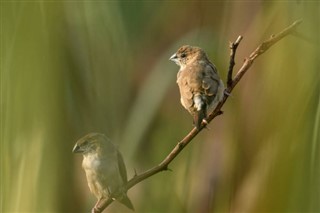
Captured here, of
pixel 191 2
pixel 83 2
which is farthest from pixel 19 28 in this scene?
pixel 191 2

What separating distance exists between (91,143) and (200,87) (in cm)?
24

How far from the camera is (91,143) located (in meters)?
0.91

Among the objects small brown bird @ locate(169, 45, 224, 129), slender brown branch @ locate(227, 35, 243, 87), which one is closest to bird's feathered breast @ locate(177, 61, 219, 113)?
small brown bird @ locate(169, 45, 224, 129)

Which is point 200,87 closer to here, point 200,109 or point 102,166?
point 200,109

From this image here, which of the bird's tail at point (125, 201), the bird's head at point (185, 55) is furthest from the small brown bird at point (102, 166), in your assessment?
the bird's head at point (185, 55)

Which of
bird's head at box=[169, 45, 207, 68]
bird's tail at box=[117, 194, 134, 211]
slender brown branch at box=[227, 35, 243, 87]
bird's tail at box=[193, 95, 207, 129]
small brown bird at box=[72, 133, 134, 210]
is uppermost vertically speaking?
slender brown branch at box=[227, 35, 243, 87]

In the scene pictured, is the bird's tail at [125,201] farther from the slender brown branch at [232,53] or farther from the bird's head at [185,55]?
the slender brown branch at [232,53]

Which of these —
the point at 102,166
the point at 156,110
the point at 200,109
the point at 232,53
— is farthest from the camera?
the point at 102,166

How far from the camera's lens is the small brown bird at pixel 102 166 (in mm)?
886

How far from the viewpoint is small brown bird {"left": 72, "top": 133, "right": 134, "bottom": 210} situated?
89 cm

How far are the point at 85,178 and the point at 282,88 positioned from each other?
54cm

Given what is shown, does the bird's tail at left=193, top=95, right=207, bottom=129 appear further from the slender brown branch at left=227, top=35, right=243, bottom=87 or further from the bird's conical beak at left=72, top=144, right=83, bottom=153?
the bird's conical beak at left=72, top=144, right=83, bottom=153

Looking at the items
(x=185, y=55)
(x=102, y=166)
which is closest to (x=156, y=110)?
(x=185, y=55)

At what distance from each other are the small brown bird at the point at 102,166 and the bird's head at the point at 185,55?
0.14 metres
